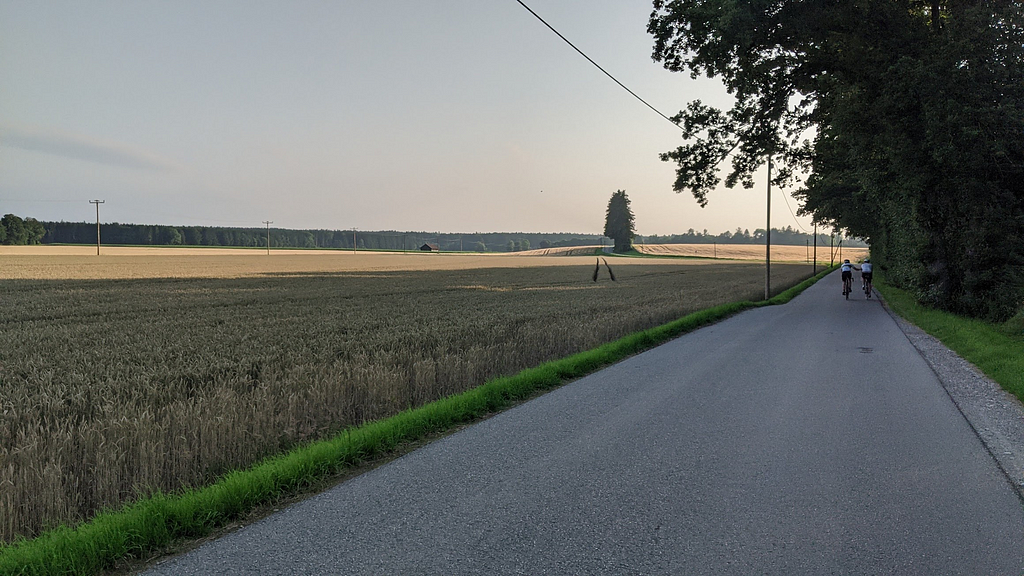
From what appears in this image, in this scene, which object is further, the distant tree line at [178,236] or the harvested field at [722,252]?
the harvested field at [722,252]

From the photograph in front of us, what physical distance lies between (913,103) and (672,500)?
56.6 feet

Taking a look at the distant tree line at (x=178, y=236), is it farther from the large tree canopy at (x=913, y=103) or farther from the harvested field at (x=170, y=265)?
the large tree canopy at (x=913, y=103)

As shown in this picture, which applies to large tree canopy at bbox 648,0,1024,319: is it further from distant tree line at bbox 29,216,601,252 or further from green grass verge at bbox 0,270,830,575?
distant tree line at bbox 29,216,601,252

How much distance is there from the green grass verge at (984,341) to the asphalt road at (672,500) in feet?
7.64

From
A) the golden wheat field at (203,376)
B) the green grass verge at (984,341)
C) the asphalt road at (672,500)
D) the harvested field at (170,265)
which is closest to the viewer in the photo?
the asphalt road at (672,500)

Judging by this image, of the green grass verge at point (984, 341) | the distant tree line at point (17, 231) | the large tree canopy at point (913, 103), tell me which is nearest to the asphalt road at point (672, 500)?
the green grass verge at point (984, 341)

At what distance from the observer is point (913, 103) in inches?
668

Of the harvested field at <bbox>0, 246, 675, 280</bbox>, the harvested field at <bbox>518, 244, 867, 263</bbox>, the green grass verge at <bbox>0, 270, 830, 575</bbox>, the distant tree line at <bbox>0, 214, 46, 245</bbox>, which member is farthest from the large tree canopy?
the distant tree line at <bbox>0, 214, 46, 245</bbox>

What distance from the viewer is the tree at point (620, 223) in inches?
6348

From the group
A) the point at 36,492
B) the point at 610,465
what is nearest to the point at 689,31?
the point at 610,465

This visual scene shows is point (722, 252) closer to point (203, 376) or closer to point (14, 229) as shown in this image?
point (14, 229)

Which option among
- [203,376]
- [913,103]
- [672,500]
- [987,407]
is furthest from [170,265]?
[987,407]

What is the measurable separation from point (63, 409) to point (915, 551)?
8.10m

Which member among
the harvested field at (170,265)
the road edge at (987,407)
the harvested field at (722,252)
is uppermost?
the harvested field at (722,252)
